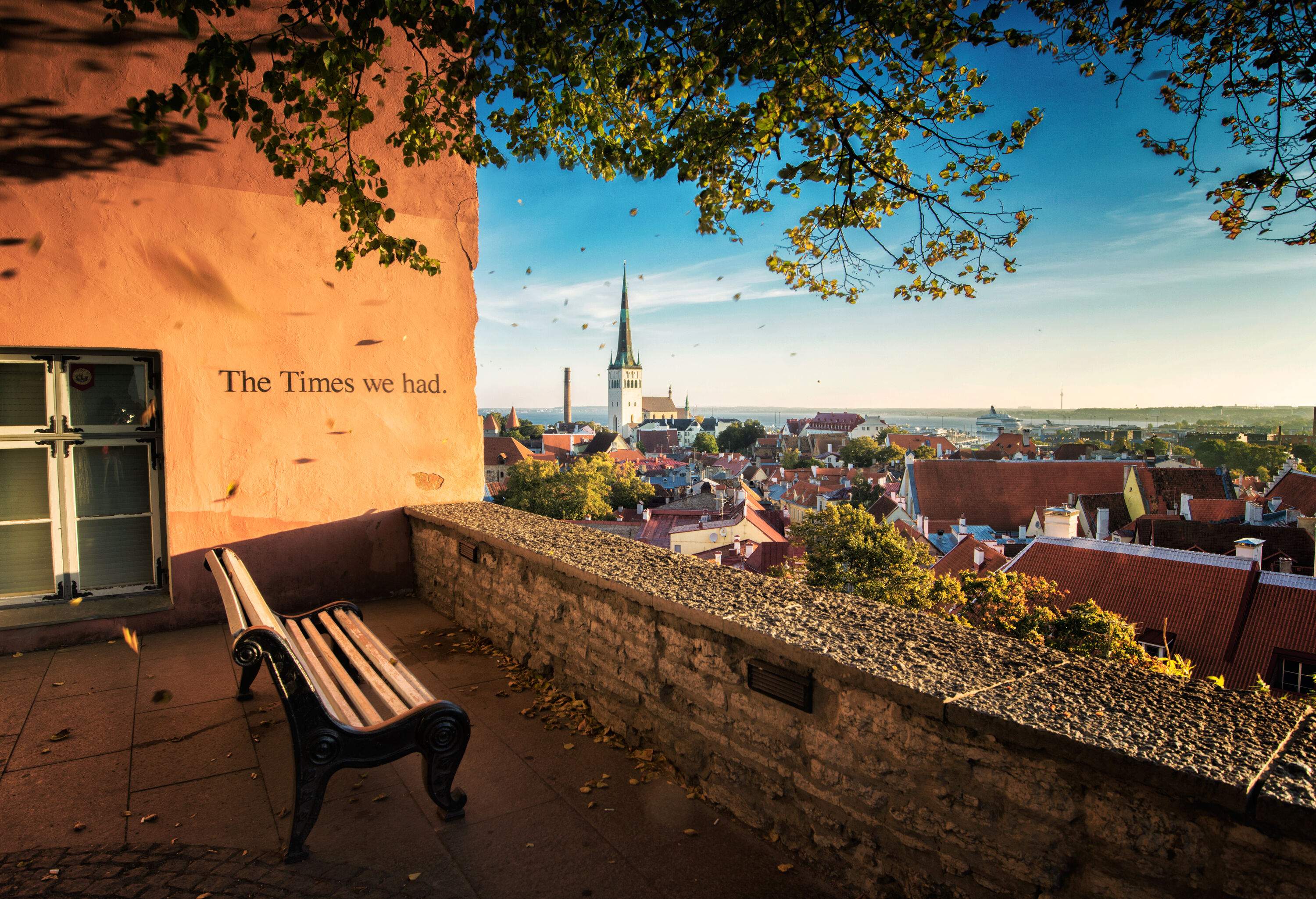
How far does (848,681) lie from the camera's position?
6.97ft

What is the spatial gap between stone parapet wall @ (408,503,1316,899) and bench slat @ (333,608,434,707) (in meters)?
0.87

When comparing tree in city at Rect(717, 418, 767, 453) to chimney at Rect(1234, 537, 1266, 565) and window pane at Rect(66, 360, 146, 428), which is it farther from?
window pane at Rect(66, 360, 146, 428)

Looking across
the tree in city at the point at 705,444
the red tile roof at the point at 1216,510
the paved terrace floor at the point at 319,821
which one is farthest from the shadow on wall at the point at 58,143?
the tree in city at the point at 705,444

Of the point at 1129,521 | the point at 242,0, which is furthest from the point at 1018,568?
the point at 1129,521

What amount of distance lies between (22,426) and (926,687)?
5018 mm

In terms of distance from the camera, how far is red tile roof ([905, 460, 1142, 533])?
159 feet

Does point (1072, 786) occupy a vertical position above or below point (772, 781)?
above

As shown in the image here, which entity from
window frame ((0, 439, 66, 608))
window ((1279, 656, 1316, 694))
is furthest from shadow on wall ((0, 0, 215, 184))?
window ((1279, 656, 1316, 694))

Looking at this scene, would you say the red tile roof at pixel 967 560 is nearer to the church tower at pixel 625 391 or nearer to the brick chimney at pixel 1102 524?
the brick chimney at pixel 1102 524

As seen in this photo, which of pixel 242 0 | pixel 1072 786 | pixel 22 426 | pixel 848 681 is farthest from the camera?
pixel 22 426

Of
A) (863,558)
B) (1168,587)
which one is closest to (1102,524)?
(863,558)

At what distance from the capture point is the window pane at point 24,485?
4102 mm

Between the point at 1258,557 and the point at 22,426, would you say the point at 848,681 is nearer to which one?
the point at 22,426

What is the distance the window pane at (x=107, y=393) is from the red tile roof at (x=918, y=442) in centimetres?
10166
